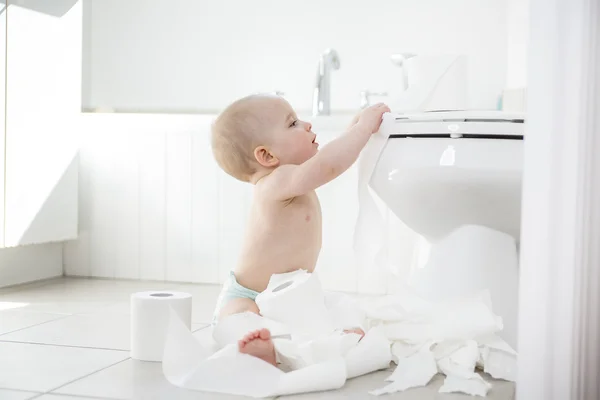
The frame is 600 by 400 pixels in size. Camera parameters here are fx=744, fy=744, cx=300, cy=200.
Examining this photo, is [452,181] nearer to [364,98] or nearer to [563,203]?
[563,203]

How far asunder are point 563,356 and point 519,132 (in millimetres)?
531

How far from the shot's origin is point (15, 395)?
3.51ft

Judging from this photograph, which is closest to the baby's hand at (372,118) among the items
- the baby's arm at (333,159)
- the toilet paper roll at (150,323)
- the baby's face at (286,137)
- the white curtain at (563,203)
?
the baby's arm at (333,159)

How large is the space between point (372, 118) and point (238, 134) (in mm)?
265

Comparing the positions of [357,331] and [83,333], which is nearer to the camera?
[357,331]

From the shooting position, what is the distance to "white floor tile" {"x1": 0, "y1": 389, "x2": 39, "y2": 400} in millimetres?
1058

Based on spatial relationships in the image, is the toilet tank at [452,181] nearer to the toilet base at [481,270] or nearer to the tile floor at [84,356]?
the toilet base at [481,270]

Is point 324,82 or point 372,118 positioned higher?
point 324,82

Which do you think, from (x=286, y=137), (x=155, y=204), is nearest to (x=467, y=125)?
(x=286, y=137)

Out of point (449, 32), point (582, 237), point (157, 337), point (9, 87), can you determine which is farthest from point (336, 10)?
point (582, 237)

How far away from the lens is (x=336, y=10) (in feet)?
7.93

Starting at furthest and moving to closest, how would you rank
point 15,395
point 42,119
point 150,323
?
point 42,119 < point 150,323 < point 15,395

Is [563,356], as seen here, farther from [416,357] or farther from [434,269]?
[434,269]

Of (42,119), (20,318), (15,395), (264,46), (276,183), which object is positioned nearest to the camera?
(15,395)
